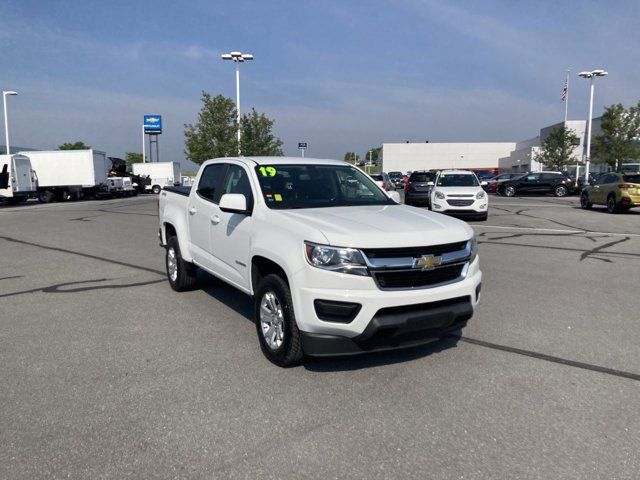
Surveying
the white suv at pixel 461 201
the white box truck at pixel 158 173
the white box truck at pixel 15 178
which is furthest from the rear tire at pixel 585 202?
the white box truck at pixel 158 173

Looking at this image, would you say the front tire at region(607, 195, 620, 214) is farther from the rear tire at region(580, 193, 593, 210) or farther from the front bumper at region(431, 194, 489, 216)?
the front bumper at region(431, 194, 489, 216)

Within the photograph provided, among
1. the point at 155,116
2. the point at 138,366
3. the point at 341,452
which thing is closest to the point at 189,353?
the point at 138,366

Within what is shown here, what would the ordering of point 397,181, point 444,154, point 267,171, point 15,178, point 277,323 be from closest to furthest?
point 277,323 < point 267,171 < point 15,178 < point 397,181 < point 444,154

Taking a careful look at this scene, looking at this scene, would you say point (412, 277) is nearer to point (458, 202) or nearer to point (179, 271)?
point (179, 271)

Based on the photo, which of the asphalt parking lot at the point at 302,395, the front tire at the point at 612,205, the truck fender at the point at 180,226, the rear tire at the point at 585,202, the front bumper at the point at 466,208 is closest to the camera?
the asphalt parking lot at the point at 302,395

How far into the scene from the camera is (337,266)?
3.69m

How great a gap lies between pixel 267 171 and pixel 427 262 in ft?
6.68

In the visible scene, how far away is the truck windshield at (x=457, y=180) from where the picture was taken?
17.1 metres

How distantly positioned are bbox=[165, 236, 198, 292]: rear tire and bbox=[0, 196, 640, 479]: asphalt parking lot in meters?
0.13

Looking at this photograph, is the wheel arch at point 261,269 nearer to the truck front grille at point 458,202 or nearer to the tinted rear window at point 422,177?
the truck front grille at point 458,202

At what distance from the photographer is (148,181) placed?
44.6 metres

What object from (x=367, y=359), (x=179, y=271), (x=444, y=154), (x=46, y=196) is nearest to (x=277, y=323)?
(x=367, y=359)

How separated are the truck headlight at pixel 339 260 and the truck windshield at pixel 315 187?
1.07m

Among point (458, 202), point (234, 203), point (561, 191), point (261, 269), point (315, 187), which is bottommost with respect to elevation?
point (561, 191)
